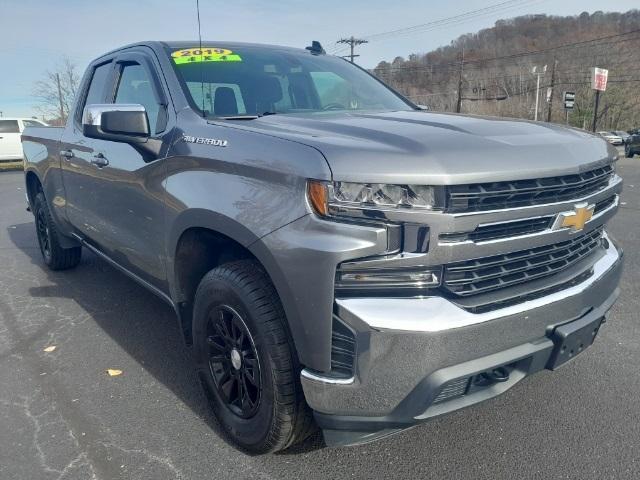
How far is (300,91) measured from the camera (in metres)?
3.31

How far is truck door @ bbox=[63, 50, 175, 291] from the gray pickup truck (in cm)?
3

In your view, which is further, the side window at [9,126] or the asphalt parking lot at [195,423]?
the side window at [9,126]

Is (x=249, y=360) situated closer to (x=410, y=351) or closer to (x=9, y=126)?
(x=410, y=351)

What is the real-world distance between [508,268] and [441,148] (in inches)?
20.5

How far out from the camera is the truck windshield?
2.89m

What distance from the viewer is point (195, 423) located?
2715mm

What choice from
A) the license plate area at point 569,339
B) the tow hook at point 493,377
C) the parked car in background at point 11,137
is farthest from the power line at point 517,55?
the tow hook at point 493,377

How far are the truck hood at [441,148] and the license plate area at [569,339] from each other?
0.61 meters

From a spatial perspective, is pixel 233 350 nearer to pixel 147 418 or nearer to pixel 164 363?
pixel 147 418

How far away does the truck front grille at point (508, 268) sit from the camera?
1.88 m

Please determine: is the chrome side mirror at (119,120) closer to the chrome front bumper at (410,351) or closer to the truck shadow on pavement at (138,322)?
the truck shadow on pavement at (138,322)

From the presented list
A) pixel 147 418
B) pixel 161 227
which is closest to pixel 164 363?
pixel 147 418

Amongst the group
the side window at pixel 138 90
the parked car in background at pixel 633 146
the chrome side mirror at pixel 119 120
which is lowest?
the parked car in background at pixel 633 146

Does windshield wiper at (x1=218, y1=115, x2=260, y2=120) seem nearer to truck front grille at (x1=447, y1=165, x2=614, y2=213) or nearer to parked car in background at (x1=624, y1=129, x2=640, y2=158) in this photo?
truck front grille at (x1=447, y1=165, x2=614, y2=213)
